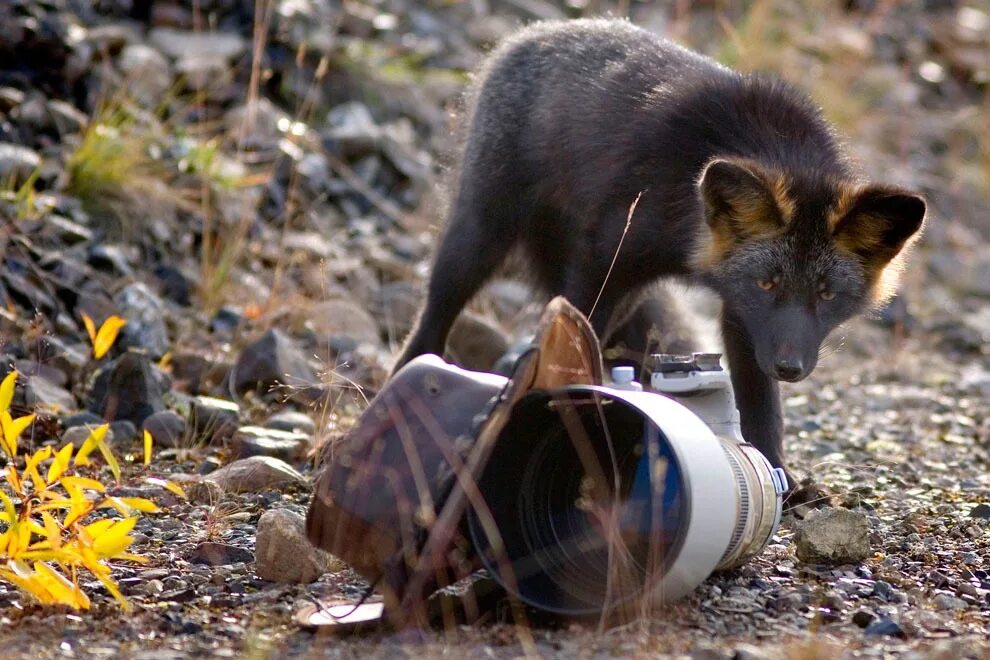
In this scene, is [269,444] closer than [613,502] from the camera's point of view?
No

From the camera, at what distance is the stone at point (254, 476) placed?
173 inches

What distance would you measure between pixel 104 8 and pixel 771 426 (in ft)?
17.4

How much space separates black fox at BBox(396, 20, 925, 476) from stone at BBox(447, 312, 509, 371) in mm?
672

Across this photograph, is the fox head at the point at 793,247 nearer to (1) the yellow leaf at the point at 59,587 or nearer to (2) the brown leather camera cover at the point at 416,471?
(2) the brown leather camera cover at the point at 416,471

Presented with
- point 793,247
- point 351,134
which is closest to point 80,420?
point 793,247

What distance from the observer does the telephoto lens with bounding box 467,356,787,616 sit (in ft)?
10.4

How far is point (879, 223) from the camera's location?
4.58m

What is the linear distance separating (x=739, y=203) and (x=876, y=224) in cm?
48

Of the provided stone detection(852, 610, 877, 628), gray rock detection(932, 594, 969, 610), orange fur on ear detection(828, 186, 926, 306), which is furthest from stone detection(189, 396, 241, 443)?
gray rock detection(932, 594, 969, 610)

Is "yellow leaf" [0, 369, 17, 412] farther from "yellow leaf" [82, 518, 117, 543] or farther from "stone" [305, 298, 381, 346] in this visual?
"stone" [305, 298, 381, 346]

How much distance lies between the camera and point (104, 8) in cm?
813

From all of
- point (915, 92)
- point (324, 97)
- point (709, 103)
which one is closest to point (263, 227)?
point (324, 97)

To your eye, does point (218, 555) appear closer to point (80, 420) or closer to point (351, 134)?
point (80, 420)

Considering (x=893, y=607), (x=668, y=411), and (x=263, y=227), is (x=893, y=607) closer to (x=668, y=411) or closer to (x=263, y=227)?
(x=668, y=411)
